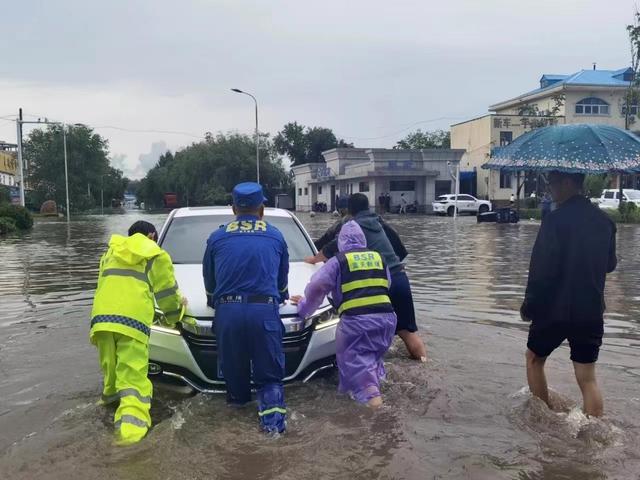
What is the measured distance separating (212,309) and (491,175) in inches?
1877

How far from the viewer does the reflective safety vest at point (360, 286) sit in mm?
4590

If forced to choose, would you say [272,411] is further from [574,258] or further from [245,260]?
[574,258]

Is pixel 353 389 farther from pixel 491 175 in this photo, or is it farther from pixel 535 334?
pixel 491 175

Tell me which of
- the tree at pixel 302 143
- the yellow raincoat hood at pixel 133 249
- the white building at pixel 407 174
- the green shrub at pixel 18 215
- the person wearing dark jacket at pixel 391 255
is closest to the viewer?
the yellow raincoat hood at pixel 133 249

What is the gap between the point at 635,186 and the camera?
49.7 m

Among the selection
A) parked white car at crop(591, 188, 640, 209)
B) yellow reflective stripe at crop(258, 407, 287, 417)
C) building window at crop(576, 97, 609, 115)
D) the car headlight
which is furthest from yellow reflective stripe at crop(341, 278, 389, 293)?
building window at crop(576, 97, 609, 115)

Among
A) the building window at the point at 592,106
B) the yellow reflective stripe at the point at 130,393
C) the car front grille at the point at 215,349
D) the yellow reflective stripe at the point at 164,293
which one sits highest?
the building window at the point at 592,106

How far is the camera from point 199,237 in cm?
641

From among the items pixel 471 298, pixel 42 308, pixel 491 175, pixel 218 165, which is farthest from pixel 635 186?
pixel 42 308

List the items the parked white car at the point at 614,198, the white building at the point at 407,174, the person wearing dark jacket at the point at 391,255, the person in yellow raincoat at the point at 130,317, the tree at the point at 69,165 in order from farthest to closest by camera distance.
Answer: the tree at the point at 69,165 < the white building at the point at 407,174 < the parked white car at the point at 614,198 < the person wearing dark jacket at the point at 391,255 < the person in yellow raincoat at the point at 130,317

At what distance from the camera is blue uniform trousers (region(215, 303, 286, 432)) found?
400 centimetres

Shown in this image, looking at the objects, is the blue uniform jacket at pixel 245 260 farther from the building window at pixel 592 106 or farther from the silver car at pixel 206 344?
the building window at pixel 592 106

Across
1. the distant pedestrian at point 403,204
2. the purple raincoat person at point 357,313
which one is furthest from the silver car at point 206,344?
the distant pedestrian at point 403,204

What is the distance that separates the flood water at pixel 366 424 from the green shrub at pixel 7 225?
66.5 feet
